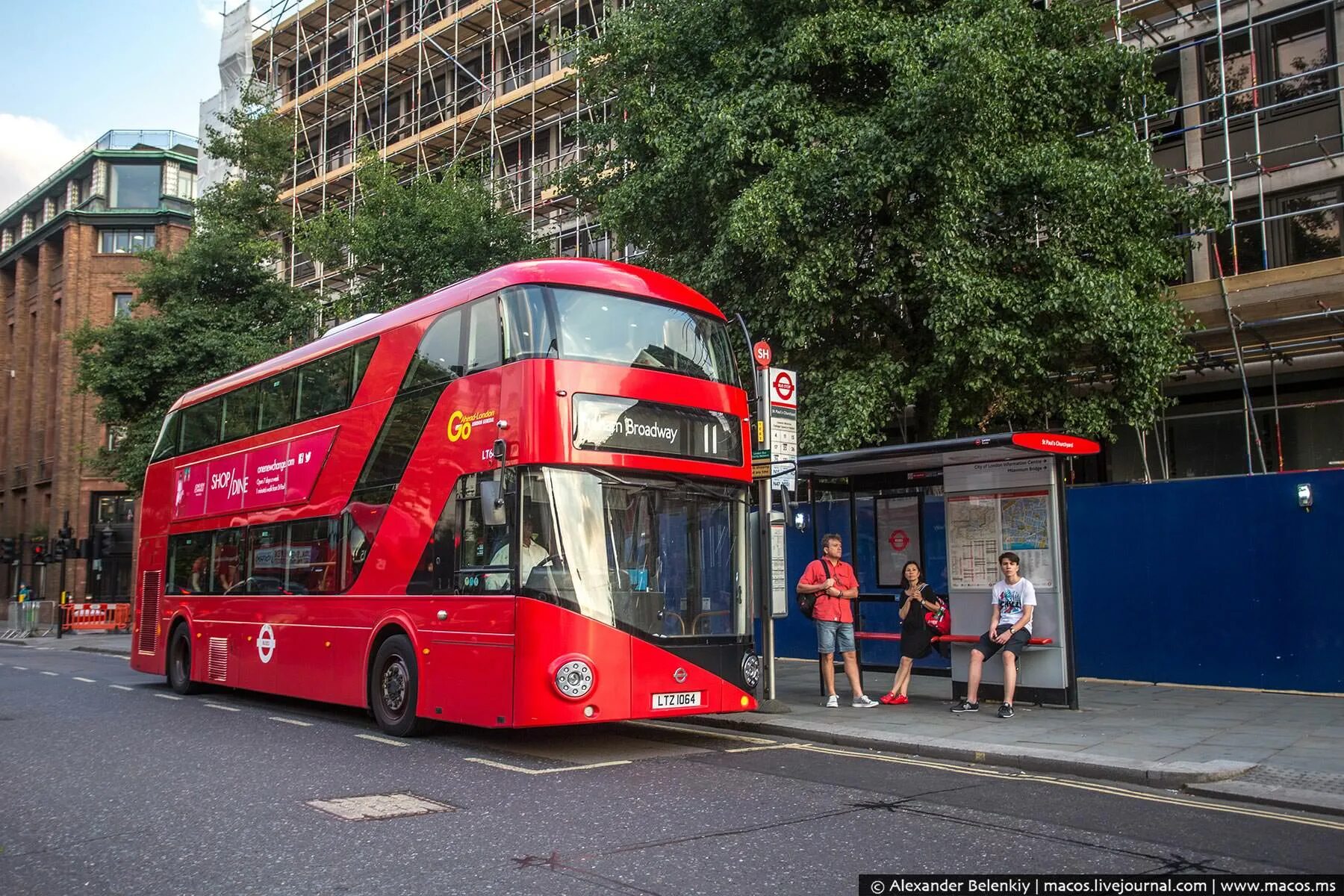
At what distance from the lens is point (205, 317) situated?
2442cm

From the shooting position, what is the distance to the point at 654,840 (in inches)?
233

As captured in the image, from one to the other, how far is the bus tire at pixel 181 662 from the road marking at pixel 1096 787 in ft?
31.7

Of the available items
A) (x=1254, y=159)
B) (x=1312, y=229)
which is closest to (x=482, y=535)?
(x=1254, y=159)

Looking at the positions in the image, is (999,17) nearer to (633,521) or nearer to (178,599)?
(633,521)

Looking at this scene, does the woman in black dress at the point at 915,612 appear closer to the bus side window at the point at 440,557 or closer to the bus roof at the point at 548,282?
the bus roof at the point at 548,282

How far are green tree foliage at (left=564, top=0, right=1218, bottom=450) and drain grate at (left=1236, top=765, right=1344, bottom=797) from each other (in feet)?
23.1

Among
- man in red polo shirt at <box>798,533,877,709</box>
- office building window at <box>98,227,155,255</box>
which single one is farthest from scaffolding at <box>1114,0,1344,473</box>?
office building window at <box>98,227,155,255</box>

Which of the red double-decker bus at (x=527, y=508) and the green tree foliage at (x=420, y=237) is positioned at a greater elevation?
the green tree foliage at (x=420, y=237)

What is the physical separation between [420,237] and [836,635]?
13887mm

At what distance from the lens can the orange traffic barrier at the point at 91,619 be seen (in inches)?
1446

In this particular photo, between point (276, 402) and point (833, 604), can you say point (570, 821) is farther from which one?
point (276, 402)

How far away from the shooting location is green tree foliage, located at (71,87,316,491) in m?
23.8

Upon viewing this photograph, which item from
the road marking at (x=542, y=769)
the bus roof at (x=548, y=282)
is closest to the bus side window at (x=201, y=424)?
the bus roof at (x=548, y=282)

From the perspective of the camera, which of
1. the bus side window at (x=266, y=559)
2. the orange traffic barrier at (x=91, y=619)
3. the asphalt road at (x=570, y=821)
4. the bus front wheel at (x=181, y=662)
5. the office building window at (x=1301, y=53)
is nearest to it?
the asphalt road at (x=570, y=821)
